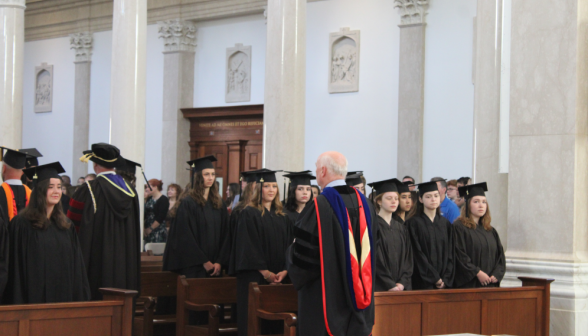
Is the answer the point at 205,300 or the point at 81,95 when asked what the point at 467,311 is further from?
the point at 81,95

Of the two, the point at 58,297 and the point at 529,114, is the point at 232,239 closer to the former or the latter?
the point at 58,297

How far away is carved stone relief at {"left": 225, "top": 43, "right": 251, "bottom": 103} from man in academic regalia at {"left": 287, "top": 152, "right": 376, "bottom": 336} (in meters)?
9.83

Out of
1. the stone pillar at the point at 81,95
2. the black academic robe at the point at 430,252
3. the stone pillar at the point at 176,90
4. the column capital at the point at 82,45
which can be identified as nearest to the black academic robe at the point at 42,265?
the black academic robe at the point at 430,252

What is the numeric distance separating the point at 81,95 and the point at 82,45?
1186 millimetres

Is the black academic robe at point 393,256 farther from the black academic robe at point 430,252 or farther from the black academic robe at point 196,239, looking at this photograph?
the black academic robe at point 196,239

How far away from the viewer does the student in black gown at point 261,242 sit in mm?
6086

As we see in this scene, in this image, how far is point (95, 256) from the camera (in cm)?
574

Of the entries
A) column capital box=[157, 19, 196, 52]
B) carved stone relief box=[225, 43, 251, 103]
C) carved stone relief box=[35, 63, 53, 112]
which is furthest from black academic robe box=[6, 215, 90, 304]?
carved stone relief box=[35, 63, 53, 112]

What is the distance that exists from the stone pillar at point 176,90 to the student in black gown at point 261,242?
27.8 ft

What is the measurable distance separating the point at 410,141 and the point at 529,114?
5918 millimetres

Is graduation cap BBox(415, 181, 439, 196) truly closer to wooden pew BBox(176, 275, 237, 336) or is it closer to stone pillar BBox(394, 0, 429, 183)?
wooden pew BBox(176, 275, 237, 336)

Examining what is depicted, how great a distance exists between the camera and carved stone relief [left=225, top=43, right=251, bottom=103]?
46.2 ft

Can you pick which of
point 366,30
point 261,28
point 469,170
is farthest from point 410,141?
point 261,28

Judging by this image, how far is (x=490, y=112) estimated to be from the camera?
7.03 metres
